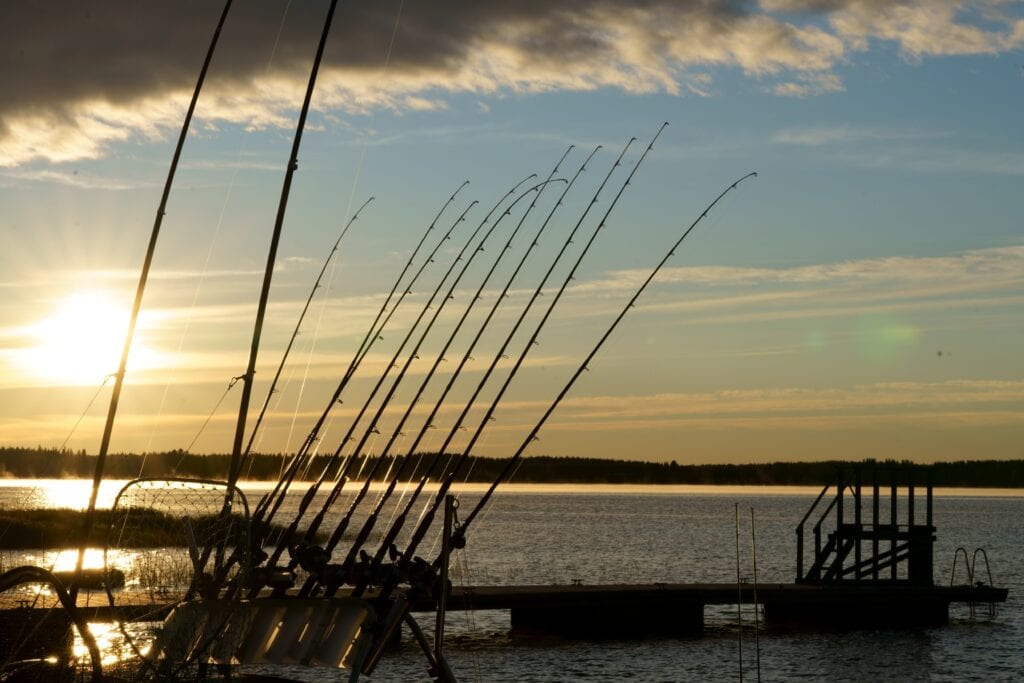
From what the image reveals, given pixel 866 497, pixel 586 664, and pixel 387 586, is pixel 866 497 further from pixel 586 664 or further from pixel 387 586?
pixel 387 586

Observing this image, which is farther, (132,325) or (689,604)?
(689,604)

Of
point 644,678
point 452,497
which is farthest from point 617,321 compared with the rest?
point 644,678

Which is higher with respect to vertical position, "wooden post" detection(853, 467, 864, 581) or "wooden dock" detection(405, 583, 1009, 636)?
"wooden post" detection(853, 467, 864, 581)

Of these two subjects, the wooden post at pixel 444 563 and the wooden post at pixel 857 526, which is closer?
the wooden post at pixel 444 563

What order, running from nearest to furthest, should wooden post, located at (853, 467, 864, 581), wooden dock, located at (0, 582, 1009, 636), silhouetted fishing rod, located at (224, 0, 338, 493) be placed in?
silhouetted fishing rod, located at (224, 0, 338, 493), wooden dock, located at (0, 582, 1009, 636), wooden post, located at (853, 467, 864, 581)

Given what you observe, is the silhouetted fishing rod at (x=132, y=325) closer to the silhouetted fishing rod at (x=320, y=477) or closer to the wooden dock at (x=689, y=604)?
Result: the silhouetted fishing rod at (x=320, y=477)

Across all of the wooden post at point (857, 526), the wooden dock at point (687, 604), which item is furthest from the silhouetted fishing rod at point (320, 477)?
the wooden post at point (857, 526)

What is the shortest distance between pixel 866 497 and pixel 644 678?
175m

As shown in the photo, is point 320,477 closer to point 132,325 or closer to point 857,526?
point 132,325

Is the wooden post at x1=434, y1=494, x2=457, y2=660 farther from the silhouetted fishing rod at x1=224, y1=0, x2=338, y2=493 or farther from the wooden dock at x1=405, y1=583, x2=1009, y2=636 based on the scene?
the wooden dock at x1=405, y1=583, x2=1009, y2=636

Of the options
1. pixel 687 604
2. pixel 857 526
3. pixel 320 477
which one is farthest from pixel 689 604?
pixel 320 477

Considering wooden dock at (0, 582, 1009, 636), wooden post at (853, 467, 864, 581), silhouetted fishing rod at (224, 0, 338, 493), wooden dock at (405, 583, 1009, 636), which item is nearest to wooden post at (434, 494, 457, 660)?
silhouetted fishing rod at (224, 0, 338, 493)

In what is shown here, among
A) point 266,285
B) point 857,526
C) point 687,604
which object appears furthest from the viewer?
point 857,526

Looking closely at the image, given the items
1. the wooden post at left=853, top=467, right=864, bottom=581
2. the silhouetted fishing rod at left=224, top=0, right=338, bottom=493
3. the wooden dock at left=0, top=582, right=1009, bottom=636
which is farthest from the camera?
the wooden post at left=853, top=467, right=864, bottom=581
